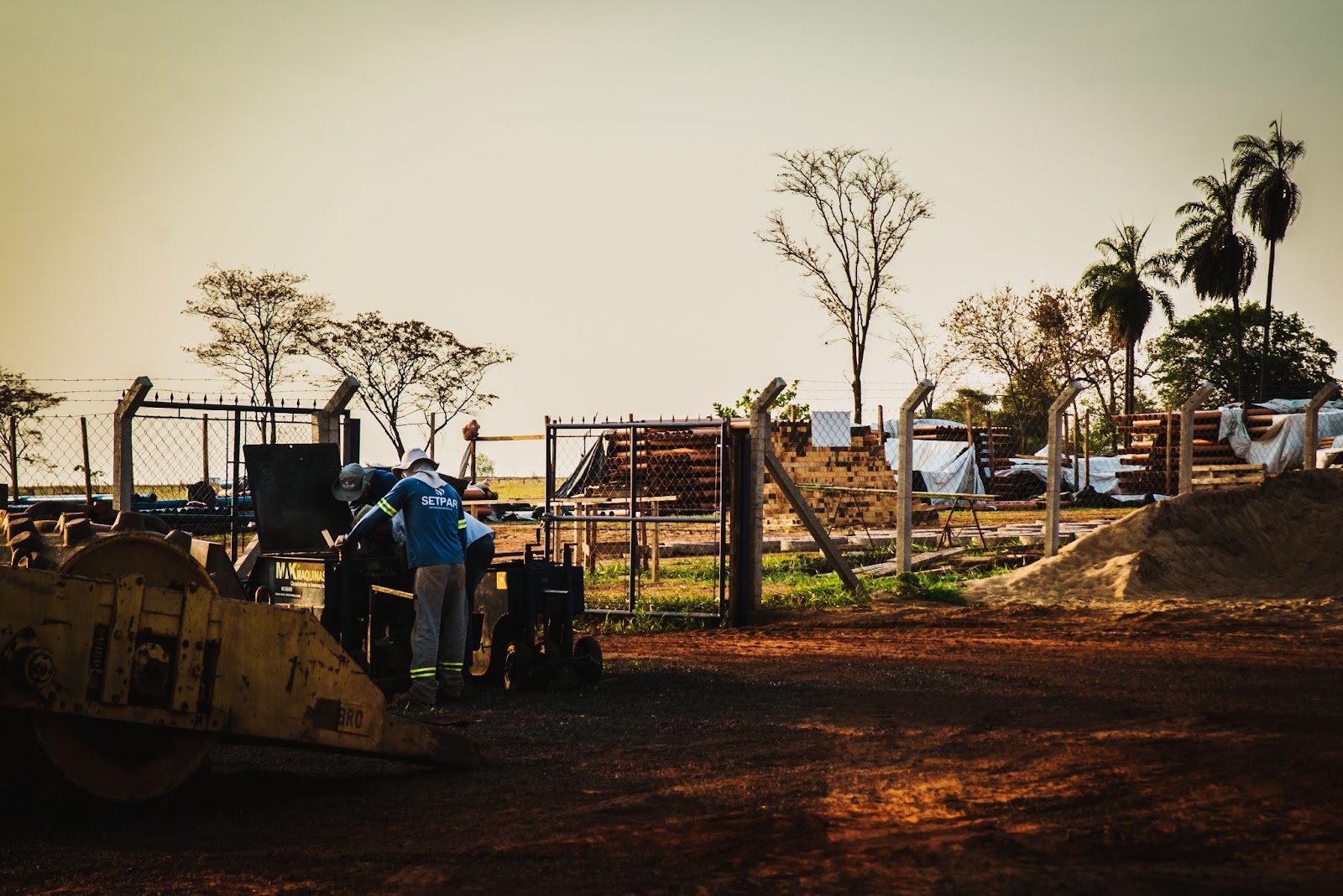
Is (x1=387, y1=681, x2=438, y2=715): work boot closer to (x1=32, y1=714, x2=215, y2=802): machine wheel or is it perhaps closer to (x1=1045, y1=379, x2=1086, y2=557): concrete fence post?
(x1=32, y1=714, x2=215, y2=802): machine wheel

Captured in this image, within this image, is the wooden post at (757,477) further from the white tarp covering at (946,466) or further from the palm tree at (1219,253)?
the palm tree at (1219,253)

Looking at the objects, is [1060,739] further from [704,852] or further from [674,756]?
[704,852]

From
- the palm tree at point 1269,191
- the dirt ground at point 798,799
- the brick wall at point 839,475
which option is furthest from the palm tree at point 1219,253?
the dirt ground at point 798,799

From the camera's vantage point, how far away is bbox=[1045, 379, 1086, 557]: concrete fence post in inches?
626

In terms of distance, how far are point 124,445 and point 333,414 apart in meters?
2.10

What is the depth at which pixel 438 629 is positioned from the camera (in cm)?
925

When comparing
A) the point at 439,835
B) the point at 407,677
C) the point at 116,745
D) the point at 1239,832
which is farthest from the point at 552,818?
the point at 407,677

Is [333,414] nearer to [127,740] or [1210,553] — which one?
[127,740]

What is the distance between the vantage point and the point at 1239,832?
5.55m

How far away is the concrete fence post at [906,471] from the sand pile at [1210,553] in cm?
94

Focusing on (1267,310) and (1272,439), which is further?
(1267,310)

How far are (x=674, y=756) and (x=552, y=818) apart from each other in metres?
1.55

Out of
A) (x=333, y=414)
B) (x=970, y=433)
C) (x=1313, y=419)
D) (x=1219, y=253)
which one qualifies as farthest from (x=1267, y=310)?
(x=333, y=414)

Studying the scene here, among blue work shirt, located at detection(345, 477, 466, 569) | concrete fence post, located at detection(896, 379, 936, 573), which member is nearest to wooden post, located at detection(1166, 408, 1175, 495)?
Result: concrete fence post, located at detection(896, 379, 936, 573)
